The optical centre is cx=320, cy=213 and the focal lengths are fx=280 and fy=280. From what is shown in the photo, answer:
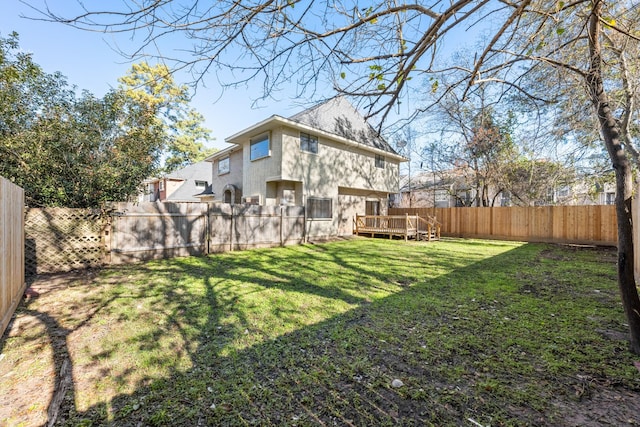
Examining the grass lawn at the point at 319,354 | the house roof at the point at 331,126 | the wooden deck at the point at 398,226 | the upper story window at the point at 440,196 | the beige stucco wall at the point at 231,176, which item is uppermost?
the house roof at the point at 331,126

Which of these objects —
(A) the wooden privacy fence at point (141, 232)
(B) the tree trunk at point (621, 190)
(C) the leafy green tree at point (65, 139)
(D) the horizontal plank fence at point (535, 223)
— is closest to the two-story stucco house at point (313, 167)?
(A) the wooden privacy fence at point (141, 232)

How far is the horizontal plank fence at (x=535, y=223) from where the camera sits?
10805 millimetres

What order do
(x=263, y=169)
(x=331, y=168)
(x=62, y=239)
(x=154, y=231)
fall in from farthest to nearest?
(x=331, y=168) < (x=263, y=169) < (x=154, y=231) < (x=62, y=239)

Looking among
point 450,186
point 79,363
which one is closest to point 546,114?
point 79,363

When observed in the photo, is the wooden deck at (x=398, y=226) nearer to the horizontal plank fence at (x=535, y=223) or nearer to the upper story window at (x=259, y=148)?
the horizontal plank fence at (x=535, y=223)

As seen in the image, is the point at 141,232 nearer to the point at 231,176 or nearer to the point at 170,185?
the point at 231,176

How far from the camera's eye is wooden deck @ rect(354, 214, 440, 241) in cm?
1344

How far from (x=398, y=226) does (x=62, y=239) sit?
1293 cm

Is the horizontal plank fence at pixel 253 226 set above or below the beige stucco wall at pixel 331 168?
below

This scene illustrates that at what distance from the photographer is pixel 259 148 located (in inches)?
500

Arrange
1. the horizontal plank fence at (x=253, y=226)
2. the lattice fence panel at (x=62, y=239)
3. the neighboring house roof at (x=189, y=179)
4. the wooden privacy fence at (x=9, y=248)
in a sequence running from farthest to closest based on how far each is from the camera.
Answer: the neighboring house roof at (x=189, y=179), the horizontal plank fence at (x=253, y=226), the lattice fence panel at (x=62, y=239), the wooden privacy fence at (x=9, y=248)

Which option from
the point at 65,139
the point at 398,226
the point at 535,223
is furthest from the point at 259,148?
the point at 535,223

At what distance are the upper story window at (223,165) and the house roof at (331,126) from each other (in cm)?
242

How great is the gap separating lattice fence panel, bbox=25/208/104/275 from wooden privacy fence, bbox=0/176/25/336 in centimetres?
205
